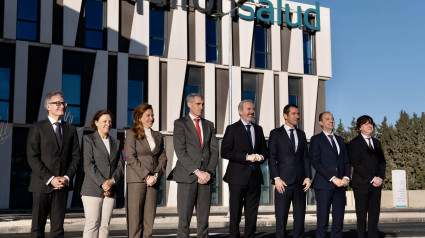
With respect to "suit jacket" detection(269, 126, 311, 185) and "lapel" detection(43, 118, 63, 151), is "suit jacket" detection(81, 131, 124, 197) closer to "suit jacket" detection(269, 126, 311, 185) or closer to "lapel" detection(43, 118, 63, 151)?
"lapel" detection(43, 118, 63, 151)

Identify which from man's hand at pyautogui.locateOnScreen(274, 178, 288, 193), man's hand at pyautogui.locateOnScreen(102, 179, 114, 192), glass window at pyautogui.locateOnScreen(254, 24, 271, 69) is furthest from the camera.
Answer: glass window at pyautogui.locateOnScreen(254, 24, 271, 69)

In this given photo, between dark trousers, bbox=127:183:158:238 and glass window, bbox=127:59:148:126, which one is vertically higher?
glass window, bbox=127:59:148:126

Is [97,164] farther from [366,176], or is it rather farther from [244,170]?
[366,176]

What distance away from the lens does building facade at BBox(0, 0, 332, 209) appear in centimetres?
2400

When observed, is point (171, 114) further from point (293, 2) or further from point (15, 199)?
point (293, 2)

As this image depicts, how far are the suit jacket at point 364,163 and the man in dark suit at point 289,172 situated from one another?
3.14ft

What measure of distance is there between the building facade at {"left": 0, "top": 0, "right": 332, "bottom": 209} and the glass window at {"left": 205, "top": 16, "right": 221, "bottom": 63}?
0.06m

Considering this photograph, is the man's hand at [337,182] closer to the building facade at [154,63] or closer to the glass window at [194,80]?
the building facade at [154,63]

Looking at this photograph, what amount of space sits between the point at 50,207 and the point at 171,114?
2050 cm

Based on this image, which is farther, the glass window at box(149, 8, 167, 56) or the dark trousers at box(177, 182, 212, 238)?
the glass window at box(149, 8, 167, 56)

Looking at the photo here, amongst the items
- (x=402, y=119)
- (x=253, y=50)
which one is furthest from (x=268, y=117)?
(x=402, y=119)

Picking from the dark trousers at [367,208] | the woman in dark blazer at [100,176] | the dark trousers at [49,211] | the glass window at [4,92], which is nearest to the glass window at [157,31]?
the glass window at [4,92]

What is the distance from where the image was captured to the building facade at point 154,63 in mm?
24000

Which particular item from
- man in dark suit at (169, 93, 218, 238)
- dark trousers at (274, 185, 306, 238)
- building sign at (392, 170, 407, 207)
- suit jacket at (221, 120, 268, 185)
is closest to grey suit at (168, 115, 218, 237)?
man in dark suit at (169, 93, 218, 238)
